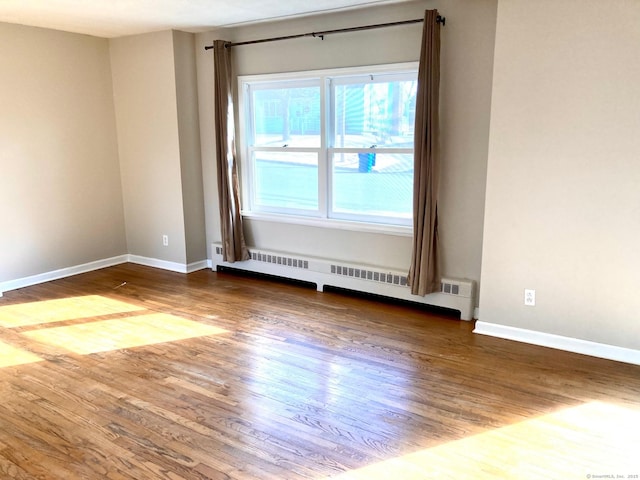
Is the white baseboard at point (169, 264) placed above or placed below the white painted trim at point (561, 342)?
above

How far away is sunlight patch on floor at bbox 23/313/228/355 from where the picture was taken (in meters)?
3.71

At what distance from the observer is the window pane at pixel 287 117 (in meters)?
4.82

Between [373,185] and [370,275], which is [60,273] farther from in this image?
[373,185]

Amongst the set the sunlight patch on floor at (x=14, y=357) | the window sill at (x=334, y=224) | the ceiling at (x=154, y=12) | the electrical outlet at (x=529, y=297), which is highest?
the ceiling at (x=154, y=12)

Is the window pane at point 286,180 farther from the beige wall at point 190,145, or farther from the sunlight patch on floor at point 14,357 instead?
the sunlight patch on floor at point 14,357

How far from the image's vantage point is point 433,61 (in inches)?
151

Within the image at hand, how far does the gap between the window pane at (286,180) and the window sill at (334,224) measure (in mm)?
135

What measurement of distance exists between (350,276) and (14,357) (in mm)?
2688

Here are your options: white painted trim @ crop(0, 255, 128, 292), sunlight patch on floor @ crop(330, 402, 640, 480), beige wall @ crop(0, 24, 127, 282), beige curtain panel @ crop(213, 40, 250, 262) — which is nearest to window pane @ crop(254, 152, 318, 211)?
beige curtain panel @ crop(213, 40, 250, 262)

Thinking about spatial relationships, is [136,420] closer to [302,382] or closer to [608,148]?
[302,382]

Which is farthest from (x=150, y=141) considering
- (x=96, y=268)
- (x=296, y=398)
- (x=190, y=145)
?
(x=296, y=398)

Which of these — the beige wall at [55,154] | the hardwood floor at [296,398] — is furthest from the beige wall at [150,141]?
the hardwood floor at [296,398]

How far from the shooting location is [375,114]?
14.6ft

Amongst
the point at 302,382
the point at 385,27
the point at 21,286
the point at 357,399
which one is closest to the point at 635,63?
the point at 385,27
